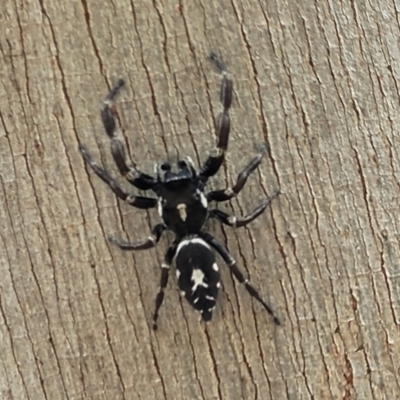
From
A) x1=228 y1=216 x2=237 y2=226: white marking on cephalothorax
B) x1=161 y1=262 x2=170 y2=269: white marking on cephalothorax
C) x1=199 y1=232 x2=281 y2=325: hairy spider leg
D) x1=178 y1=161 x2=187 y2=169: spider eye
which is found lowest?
x1=199 y1=232 x2=281 y2=325: hairy spider leg

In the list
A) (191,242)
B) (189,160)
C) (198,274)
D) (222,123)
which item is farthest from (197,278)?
(222,123)

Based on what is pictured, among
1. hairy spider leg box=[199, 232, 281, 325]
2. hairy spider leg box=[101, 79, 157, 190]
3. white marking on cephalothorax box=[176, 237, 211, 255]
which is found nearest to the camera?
hairy spider leg box=[101, 79, 157, 190]

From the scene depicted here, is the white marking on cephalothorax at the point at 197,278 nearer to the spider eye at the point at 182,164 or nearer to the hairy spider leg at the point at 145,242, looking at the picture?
the hairy spider leg at the point at 145,242

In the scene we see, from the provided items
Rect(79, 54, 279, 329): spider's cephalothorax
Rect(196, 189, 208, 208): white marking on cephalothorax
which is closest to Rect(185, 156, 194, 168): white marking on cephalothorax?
Rect(79, 54, 279, 329): spider's cephalothorax

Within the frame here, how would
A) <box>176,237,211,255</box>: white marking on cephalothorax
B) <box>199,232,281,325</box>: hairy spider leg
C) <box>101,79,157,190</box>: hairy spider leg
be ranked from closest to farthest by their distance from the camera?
<box>101,79,157,190</box>: hairy spider leg → <box>199,232,281,325</box>: hairy spider leg → <box>176,237,211,255</box>: white marking on cephalothorax

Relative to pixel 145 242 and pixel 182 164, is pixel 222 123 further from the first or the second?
pixel 145 242

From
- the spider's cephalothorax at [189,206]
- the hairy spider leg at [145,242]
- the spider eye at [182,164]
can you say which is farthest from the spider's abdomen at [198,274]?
the spider eye at [182,164]

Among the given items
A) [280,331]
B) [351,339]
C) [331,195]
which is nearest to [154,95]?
[331,195]

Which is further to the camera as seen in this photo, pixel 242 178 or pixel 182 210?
pixel 182 210

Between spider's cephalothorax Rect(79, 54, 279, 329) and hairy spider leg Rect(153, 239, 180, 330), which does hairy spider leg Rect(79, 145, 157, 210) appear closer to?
spider's cephalothorax Rect(79, 54, 279, 329)
